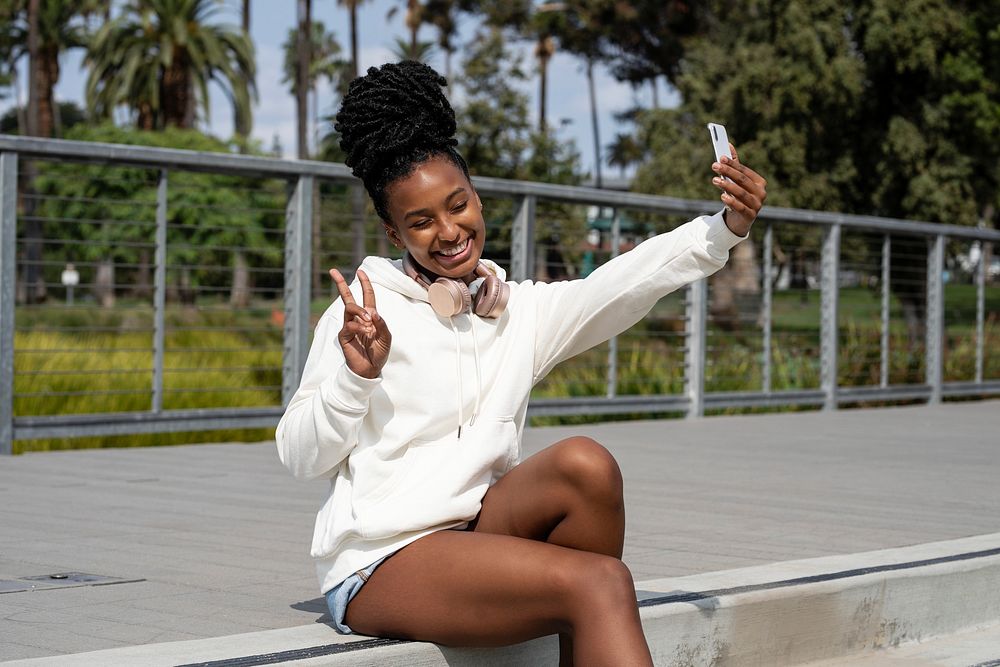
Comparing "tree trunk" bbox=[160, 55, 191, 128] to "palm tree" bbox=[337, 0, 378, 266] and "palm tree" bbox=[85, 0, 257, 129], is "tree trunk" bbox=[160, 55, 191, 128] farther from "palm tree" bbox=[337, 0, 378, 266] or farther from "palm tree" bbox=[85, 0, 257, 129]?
"palm tree" bbox=[337, 0, 378, 266]

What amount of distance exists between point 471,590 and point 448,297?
64 cm

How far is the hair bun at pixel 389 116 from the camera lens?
332 cm

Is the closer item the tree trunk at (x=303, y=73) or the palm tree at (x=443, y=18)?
the tree trunk at (x=303, y=73)

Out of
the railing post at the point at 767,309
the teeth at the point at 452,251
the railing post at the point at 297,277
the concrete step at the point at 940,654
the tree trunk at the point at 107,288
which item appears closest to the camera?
the teeth at the point at 452,251

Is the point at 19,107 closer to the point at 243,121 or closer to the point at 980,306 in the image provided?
the point at 243,121

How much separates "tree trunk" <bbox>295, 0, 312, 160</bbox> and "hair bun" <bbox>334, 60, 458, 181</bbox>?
41.8 m

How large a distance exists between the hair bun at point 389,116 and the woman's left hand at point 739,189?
2.18 ft

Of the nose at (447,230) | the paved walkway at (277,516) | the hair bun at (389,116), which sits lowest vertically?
the paved walkway at (277,516)

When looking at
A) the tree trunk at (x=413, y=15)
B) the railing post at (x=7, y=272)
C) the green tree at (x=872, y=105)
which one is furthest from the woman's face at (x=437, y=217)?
the tree trunk at (x=413, y=15)

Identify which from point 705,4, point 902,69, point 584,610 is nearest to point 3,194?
point 584,610

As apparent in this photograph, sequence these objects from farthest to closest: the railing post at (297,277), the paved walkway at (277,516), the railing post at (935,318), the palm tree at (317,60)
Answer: the palm tree at (317,60) → the railing post at (935,318) → the railing post at (297,277) → the paved walkway at (277,516)

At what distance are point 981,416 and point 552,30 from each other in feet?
122

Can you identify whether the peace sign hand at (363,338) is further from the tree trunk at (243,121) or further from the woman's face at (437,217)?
the tree trunk at (243,121)

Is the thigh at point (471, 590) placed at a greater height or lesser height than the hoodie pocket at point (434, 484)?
lesser
